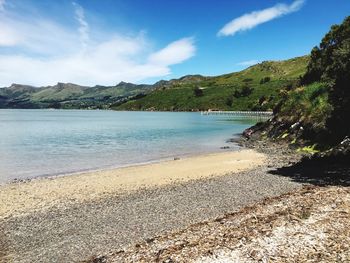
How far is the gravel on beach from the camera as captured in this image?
15.3 meters

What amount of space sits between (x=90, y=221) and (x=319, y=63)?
5740 centimetres

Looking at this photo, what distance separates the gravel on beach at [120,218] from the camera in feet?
50.2

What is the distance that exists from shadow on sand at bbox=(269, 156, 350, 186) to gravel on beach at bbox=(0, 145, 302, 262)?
4.49 feet

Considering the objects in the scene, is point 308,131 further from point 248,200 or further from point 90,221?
point 90,221

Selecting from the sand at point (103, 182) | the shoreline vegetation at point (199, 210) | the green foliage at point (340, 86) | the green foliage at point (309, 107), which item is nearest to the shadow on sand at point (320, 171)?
the shoreline vegetation at point (199, 210)

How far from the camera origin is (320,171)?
27.6m

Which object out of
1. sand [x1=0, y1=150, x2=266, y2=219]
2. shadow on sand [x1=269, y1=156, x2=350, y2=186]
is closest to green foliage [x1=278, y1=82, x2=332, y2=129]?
sand [x1=0, y1=150, x2=266, y2=219]

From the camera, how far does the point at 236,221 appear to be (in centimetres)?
1535

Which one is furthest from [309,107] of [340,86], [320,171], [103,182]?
[103,182]

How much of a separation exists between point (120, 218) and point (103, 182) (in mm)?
11049

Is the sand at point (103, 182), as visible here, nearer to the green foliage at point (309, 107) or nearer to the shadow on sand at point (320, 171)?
the shadow on sand at point (320, 171)

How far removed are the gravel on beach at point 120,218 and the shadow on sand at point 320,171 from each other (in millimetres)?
1368

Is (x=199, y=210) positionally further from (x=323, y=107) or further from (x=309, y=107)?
(x=309, y=107)

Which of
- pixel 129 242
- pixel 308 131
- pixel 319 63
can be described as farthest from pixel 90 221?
pixel 319 63
